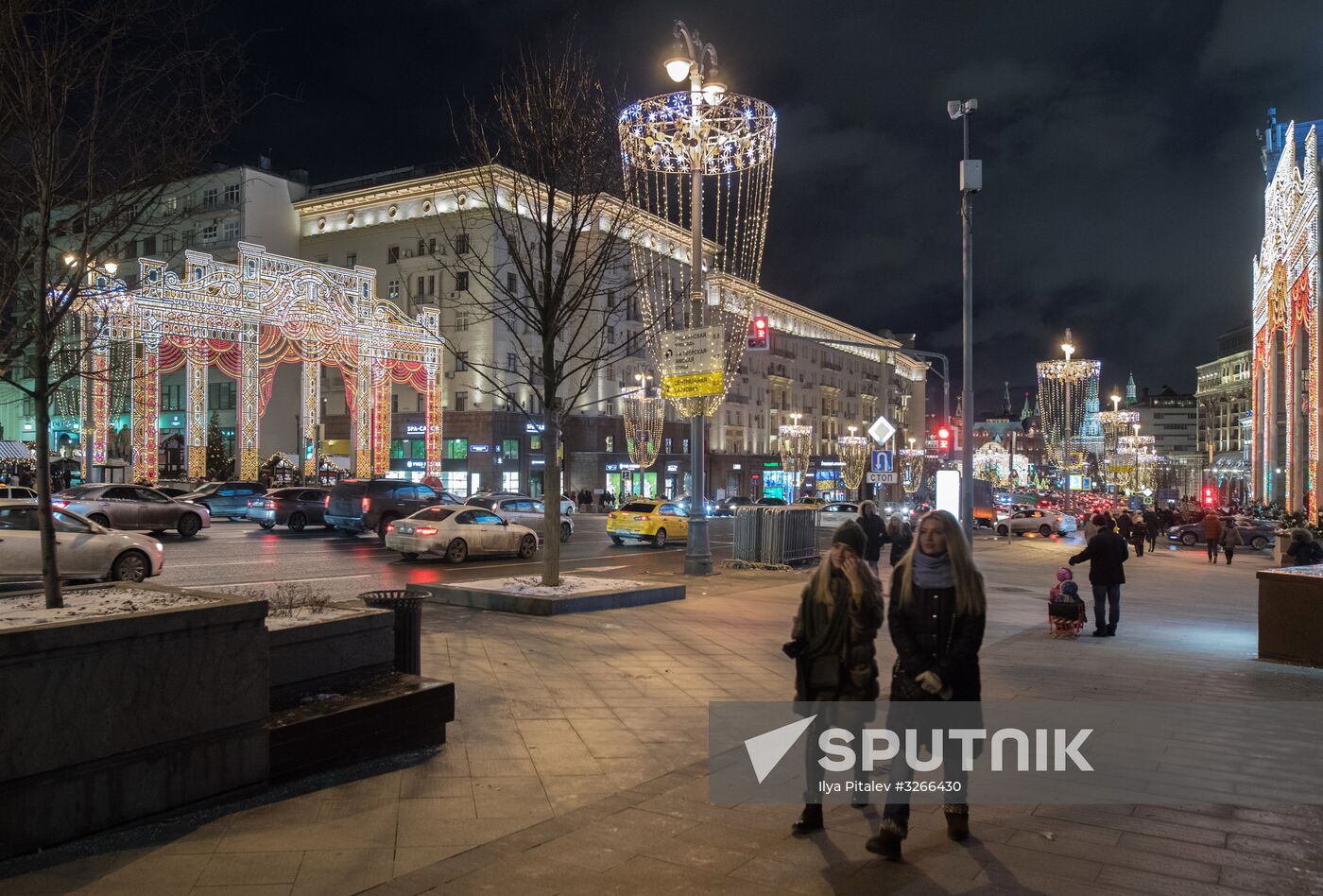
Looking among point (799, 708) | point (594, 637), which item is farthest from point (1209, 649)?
point (799, 708)

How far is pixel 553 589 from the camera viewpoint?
14242 millimetres

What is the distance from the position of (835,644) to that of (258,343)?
43.8m

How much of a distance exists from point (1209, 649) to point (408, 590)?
10.1 m

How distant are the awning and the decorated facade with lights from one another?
57345mm

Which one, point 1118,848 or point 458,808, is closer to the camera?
point 1118,848

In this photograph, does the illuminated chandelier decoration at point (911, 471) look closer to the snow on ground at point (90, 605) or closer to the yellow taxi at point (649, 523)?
the yellow taxi at point (649, 523)

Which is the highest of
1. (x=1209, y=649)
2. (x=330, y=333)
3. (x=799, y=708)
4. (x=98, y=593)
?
(x=330, y=333)

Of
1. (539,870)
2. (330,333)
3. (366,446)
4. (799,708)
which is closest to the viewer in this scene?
(539,870)

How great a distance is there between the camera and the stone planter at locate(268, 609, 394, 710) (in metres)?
6.38

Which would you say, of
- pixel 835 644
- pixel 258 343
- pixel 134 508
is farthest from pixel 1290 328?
pixel 835 644

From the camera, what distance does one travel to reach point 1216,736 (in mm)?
7652

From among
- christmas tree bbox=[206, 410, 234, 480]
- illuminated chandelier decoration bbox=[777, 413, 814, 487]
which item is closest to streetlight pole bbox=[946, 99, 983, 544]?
christmas tree bbox=[206, 410, 234, 480]

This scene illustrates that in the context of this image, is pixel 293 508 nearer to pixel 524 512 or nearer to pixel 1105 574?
pixel 524 512

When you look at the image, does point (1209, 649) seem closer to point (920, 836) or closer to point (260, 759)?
point (920, 836)
